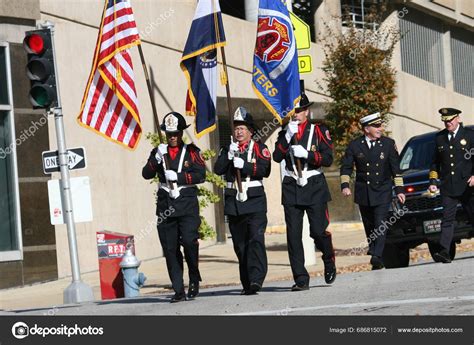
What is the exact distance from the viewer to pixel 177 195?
13109mm

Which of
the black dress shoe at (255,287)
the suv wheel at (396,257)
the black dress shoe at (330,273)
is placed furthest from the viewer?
the suv wheel at (396,257)

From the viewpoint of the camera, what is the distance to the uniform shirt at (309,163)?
1305cm

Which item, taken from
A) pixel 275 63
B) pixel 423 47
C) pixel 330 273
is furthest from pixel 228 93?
pixel 423 47

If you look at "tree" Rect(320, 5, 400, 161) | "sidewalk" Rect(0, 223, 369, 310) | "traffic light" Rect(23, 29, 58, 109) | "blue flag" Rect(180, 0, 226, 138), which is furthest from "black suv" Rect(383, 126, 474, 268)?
"tree" Rect(320, 5, 400, 161)

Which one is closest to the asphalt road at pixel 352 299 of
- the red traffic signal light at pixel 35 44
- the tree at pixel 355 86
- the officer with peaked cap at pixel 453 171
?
the officer with peaked cap at pixel 453 171

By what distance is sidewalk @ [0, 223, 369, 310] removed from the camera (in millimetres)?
18438

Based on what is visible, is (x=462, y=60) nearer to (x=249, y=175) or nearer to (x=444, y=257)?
(x=444, y=257)

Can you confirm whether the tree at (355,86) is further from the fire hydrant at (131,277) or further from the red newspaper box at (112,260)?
the fire hydrant at (131,277)

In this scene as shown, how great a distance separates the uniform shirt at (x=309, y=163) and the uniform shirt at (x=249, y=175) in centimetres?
16

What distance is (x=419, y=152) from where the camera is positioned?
739 inches

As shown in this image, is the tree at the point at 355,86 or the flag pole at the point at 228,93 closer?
the flag pole at the point at 228,93

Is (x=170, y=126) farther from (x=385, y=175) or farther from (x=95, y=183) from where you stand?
(x=95, y=183)
